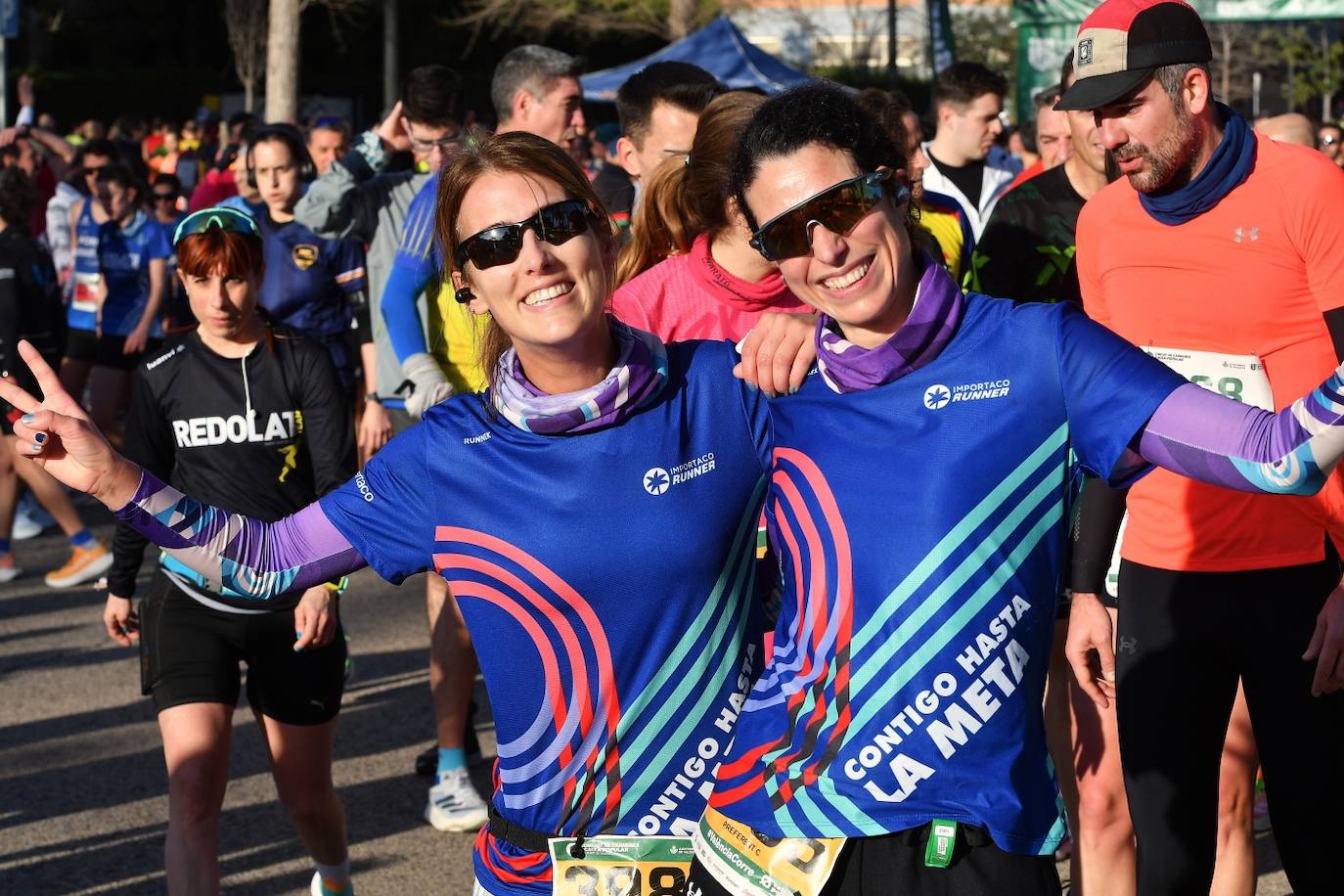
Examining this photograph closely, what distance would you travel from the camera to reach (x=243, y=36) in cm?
3616

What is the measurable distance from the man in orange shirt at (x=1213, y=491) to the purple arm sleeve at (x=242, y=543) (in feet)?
6.21

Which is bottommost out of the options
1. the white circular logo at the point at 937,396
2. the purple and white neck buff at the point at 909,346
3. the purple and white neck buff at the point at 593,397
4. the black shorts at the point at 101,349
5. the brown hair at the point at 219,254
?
the black shorts at the point at 101,349

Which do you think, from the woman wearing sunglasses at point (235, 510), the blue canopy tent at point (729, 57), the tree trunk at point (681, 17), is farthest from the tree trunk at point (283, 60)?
the woman wearing sunglasses at point (235, 510)

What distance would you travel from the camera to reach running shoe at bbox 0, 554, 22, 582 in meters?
9.22

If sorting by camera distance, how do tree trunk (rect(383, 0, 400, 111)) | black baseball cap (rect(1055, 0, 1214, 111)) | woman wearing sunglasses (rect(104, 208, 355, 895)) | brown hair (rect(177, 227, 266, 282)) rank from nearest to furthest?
black baseball cap (rect(1055, 0, 1214, 111)) → woman wearing sunglasses (rect(104, 208, 355, 895)) → brown hair (rect(177, 227, 266, 282)) → tree trunk (rect(383, 0, 400, 111))

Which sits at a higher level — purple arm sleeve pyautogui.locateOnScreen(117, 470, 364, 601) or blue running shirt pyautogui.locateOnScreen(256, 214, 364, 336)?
purple arm sleeve pyautogui.locateOnScreen(117, 470, 364, 601)

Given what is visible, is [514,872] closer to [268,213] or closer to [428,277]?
[428,277]

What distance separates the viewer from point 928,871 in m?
2.41

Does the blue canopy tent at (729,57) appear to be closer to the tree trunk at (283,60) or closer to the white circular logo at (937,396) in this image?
the tree trunk at (283,60)

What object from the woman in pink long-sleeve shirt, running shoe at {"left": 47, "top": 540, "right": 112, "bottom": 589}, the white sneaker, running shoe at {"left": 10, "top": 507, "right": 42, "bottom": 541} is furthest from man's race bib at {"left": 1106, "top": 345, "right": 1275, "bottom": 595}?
running shoe at {"left": 10, "top": 507, "right": 42, "bottom": 541}

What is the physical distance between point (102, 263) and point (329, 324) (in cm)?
409

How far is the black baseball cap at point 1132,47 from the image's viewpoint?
356 centimetres

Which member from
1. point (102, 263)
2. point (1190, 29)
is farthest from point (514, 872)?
point (102, 263)

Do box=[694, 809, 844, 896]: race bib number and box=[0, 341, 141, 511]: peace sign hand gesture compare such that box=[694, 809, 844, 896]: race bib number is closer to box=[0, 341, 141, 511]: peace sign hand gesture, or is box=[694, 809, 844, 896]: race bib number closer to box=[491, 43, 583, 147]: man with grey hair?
box=[0, 341, 141, 511]: peace sign hand gesture
